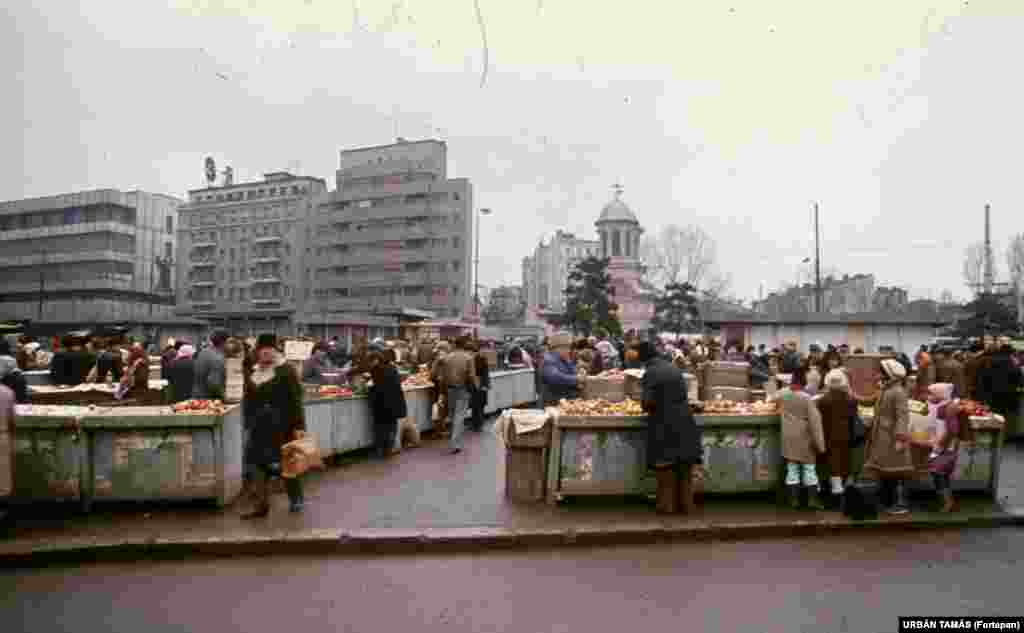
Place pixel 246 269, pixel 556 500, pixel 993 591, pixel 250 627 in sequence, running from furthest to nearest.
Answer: pixel 246 269, pixel 556 500, pixel 993 591, pixel 250 627

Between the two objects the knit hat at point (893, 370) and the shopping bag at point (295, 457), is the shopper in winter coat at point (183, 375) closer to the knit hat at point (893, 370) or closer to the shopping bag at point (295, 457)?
the shopping bag at point (295, 457)

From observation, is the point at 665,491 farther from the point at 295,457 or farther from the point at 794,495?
the point at 295,457

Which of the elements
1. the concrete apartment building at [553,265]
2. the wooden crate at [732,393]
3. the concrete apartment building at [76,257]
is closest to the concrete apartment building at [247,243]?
the concrete apartment building at [76,257]

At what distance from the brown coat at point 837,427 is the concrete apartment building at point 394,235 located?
250ft

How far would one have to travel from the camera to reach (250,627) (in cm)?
521

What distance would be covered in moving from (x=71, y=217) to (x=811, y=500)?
9838cm

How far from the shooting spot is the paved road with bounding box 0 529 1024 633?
5293mm

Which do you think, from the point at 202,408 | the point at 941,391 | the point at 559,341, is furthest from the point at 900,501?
the point at 202,408

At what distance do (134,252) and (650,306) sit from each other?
63.7 metres

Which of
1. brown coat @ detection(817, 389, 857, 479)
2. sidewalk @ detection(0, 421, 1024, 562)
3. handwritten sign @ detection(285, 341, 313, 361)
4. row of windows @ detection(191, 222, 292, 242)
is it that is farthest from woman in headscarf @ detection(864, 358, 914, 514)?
row of windows @ detection(191, 222, 292, 242)

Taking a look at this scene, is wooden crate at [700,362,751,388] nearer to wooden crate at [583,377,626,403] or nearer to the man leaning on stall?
wooden crate at [583,377,626,403]

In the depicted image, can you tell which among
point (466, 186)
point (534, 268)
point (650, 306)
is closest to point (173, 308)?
point (466, 186)

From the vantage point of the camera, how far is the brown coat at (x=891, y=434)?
8.12 metres

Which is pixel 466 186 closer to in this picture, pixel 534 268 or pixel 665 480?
pixel 534 268
